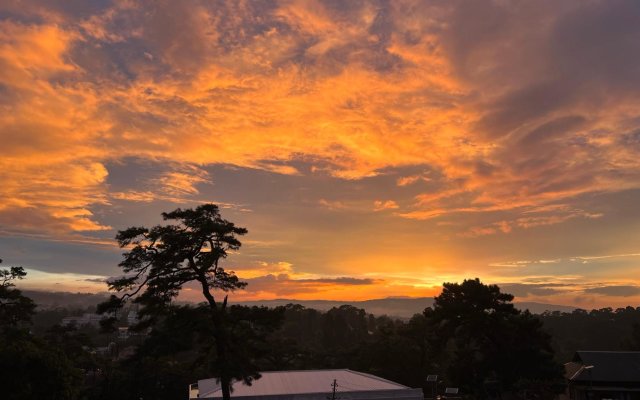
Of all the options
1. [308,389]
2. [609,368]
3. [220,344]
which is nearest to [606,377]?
[609,368]

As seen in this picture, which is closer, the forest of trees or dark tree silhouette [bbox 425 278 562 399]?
the forest of trees

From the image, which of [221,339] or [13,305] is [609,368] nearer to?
[221,339]

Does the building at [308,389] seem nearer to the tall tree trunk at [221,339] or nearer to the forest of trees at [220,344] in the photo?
the forest of trees at [220,344]

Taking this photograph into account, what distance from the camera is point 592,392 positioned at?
50.5 m

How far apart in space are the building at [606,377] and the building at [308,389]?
73.5 ft

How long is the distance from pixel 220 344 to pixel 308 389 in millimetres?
17851

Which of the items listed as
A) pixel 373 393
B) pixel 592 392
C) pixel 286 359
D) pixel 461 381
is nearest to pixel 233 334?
pixel 373 393

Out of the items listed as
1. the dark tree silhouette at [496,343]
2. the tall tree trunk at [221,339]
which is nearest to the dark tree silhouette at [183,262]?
the tall tree trunk at [221,339]

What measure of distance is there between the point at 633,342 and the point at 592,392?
45006 millimetres

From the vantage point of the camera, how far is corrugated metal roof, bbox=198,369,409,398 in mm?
40125

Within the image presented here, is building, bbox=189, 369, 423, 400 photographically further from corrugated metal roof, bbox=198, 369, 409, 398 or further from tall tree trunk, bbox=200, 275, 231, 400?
tall tree trunk, bbox=200, 275, 231, 400

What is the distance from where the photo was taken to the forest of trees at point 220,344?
26.9 m

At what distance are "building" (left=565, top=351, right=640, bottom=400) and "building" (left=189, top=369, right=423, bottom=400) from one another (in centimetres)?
2239

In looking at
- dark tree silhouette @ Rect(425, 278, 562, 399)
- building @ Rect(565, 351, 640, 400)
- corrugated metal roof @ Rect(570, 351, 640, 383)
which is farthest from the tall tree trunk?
corrugated metal roof @ Rect(570, 351, 640, 383)
